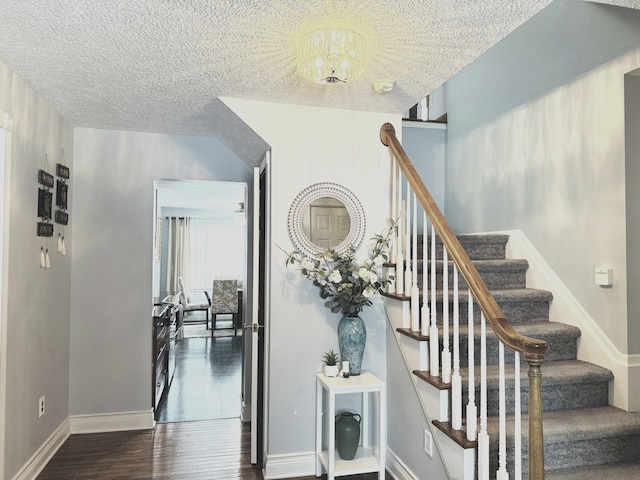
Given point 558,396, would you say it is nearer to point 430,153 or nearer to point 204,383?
point 430,153

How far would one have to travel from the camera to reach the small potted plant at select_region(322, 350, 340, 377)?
275cm

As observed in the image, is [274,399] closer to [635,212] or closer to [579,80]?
[635,212]

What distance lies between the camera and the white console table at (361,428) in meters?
2.52

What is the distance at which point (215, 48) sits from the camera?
213cm

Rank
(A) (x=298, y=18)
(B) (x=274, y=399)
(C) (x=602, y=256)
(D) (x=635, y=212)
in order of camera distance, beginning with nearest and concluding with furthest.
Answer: (A) (x=298, y=18) < (D) (x=635, y=212) < (C) (x=602, y=256) < (B) (x=274, y=399)

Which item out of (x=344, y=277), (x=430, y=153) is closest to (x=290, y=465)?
(x=344, y=277)

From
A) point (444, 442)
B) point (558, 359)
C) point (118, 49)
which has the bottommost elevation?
point (444, 442)

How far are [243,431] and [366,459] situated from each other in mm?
1310

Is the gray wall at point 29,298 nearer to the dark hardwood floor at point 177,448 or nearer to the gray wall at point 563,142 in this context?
the dark hardwood floor at point 177,448

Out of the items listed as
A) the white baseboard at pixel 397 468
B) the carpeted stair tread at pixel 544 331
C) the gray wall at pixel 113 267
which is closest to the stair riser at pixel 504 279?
the carpeted stair tread at pixel 544 331

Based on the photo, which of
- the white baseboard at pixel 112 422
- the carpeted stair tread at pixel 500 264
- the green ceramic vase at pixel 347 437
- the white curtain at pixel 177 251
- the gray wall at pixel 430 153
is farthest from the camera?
the white curtain at pixel 177 251

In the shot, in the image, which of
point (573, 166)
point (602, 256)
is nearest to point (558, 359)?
point (602, 256)

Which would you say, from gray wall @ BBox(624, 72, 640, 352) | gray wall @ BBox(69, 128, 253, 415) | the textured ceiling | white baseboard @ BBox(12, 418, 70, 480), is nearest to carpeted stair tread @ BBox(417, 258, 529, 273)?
gray wall @ BBox(624, 72, 640, 352)

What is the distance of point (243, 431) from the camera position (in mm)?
3562
